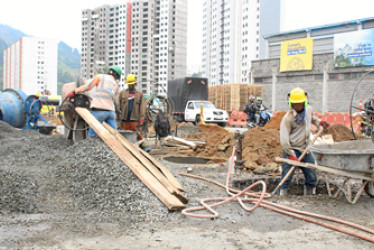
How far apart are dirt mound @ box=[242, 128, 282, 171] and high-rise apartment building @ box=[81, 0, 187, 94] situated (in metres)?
97.3

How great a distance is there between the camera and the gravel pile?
468 cm

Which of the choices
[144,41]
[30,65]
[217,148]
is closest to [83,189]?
[217,148]

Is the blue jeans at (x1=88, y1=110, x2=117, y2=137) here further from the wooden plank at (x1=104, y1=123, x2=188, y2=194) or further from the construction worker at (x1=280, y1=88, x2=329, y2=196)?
the construction worker at (x1=280, y1=88, x2=329, y2=196)

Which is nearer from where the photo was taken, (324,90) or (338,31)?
(324,90)

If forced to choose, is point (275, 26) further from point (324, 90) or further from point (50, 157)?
point (50, 157)

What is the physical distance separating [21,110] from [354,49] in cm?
3629

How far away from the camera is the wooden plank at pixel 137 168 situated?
489 centimetres

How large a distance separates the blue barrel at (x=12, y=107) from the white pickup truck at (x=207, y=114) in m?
10.8

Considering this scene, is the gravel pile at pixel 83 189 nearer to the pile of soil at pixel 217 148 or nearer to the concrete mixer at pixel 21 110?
the pile of soil at pixel 217 148

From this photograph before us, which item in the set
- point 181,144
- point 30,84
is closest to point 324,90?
point 181,144

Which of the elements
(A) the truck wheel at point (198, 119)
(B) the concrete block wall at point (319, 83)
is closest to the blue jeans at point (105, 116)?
(A) the truck wheel at point (198, 119)

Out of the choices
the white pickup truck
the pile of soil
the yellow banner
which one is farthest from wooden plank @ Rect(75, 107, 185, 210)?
the yellow banner

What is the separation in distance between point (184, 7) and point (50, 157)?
114 metres

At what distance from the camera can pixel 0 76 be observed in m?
133
